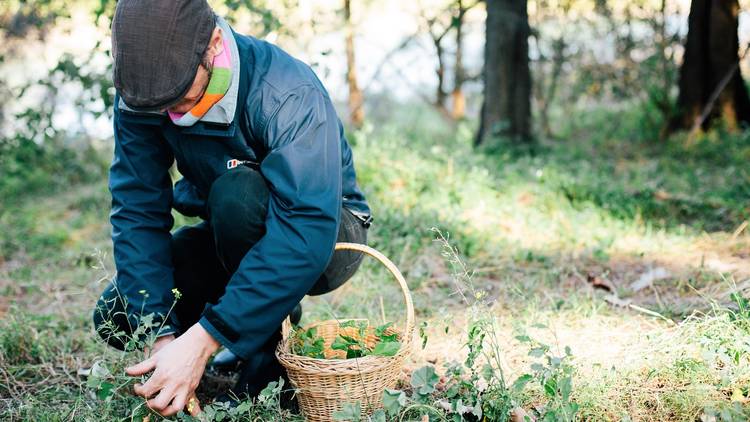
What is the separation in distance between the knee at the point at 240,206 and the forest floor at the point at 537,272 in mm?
425

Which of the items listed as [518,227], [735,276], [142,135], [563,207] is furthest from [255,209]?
[563,207]

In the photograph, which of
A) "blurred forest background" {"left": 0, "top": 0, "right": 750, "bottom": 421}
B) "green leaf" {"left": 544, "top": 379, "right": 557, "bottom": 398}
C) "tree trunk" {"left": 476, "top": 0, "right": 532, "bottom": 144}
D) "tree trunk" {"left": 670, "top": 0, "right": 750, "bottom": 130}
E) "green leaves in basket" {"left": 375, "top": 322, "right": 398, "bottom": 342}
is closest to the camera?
"green leaf" {"left": 544, "top": 379, "right": 557, "bottom": 398}

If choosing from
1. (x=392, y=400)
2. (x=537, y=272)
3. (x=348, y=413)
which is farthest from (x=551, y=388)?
(x=537, y=272)

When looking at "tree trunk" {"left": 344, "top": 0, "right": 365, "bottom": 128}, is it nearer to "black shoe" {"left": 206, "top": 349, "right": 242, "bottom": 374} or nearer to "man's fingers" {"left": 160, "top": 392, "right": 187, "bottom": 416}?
"black shoe" {"left": 206, "top": 349, "right": 242, "bottom": 374}

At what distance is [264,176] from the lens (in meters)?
2.03

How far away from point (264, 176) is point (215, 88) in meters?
0.29

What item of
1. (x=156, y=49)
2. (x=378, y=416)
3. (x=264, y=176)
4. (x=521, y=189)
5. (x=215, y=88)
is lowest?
(x=521, y=189)

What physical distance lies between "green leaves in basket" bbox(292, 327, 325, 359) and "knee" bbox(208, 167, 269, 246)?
0.36 metres

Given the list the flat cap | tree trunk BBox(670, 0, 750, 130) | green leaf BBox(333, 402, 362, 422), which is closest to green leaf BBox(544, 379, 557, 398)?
green leaf BBox(333, 402, 362, 422)

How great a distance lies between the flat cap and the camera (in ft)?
6.05

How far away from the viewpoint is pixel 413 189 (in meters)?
4.73

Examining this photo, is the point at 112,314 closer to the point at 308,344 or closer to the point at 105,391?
the point at 105,391

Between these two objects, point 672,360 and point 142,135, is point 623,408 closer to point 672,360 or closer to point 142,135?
point 672,360

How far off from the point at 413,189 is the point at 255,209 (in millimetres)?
2746
